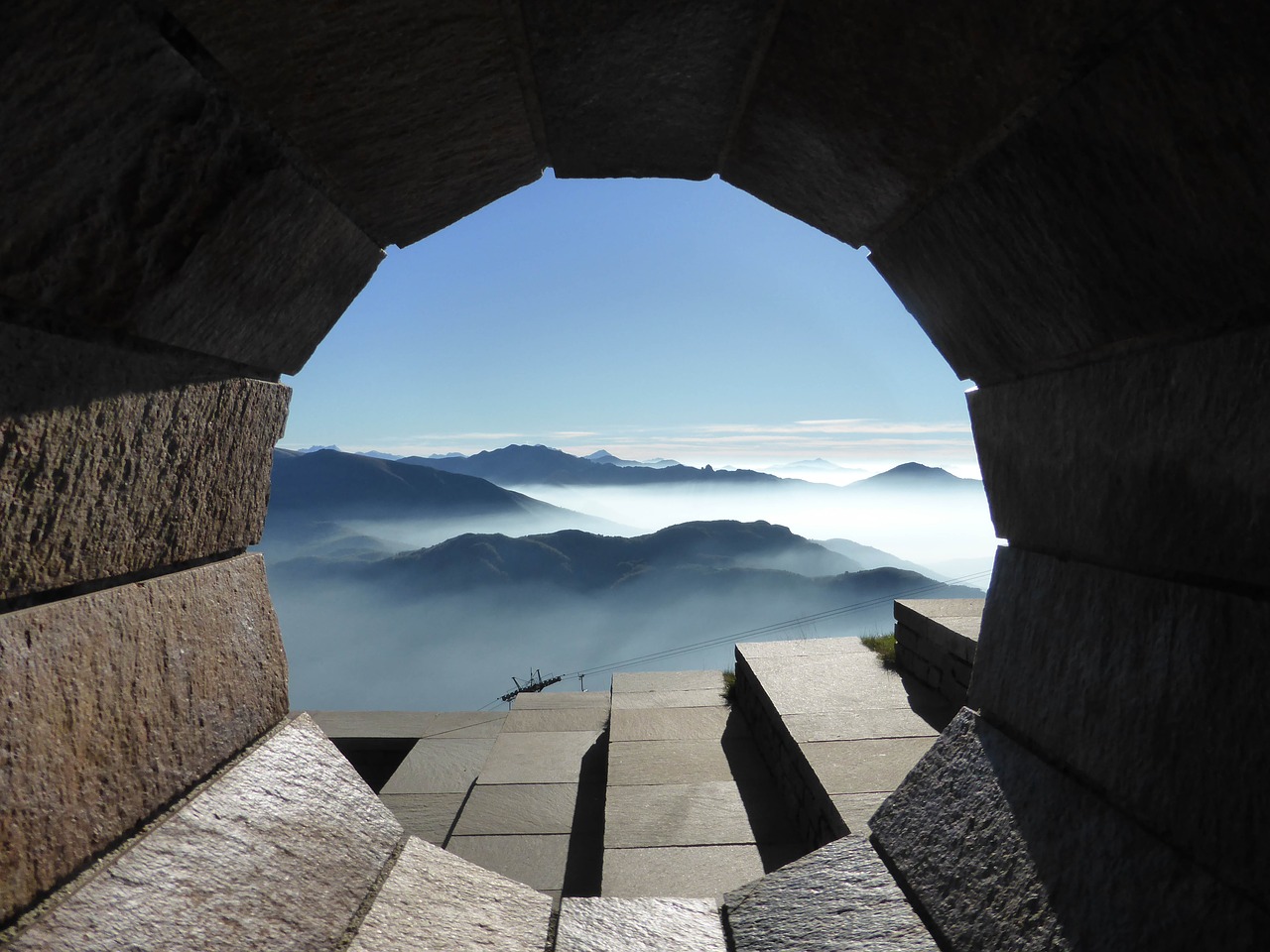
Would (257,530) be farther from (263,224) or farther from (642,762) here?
(642,762)

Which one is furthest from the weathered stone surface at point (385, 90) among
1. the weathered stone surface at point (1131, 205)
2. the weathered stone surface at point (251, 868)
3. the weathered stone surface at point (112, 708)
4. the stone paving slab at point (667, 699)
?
the stone paving slab at point (667, 699)

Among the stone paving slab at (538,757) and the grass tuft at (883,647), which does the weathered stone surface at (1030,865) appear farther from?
the stone paving slab at (538,757)

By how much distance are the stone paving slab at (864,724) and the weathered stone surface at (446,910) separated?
2.48m

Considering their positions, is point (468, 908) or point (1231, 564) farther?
point (468, 908)

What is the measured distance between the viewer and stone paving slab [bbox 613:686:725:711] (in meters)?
6.36

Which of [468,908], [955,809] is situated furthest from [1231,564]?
[468,908]

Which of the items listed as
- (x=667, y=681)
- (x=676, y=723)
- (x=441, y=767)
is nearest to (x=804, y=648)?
(x=676, y=723)

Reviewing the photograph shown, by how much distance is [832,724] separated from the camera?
434 cm

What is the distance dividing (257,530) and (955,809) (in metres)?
1.87

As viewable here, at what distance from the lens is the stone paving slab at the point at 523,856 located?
168 inches

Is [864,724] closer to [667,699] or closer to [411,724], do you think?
[667,699]

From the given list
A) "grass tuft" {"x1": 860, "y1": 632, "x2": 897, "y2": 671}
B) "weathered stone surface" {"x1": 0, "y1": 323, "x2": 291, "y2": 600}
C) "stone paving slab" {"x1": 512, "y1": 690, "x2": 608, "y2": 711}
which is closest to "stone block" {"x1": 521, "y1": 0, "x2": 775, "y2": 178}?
"weathered stone surface" {"x1": 0, "y1": 323, "x2": 291, "y2": 600}

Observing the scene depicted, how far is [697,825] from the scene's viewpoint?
13.9 ft

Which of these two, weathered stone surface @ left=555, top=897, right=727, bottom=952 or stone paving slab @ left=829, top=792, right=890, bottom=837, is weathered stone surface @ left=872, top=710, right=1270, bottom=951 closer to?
weathered stone surface @ left=555, top=897, right=727, bottom=952
